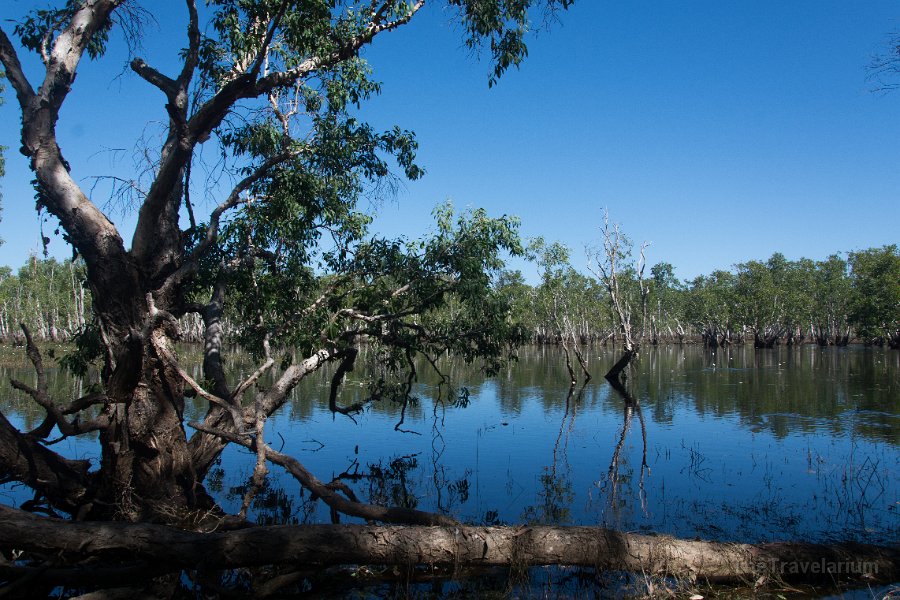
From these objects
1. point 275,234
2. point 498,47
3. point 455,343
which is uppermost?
point 498,47

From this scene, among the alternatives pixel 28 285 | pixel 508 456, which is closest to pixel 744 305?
pixel 508 456

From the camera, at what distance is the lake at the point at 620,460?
946cm

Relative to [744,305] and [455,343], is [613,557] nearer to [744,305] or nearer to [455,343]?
[455,343]

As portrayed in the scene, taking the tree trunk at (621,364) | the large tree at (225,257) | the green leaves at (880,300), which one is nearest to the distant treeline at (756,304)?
the green leaves at (880,300)

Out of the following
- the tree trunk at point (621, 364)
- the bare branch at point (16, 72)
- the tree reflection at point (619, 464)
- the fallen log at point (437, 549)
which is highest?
the bare branch at point (16, 72)

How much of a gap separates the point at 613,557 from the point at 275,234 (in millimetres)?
7141

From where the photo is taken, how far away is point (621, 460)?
13.6 m

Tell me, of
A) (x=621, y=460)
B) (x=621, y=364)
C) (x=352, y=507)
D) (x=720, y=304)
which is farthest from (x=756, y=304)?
(x=352, y=507)

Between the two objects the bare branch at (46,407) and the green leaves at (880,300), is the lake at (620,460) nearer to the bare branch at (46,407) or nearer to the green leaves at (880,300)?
the bare branch at (46,407)

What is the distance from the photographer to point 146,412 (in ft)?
25.2

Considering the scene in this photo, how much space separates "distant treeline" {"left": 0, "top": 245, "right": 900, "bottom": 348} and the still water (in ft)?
90.5

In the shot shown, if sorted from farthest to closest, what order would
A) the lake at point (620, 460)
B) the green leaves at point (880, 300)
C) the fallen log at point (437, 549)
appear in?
the green leaves at point (880, 300) → the lake at point (620, 460) → the fallen log at point (437, 549)

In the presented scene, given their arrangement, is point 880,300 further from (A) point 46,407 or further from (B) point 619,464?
(A) point 46,407

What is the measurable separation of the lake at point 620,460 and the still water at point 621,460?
54 mm
